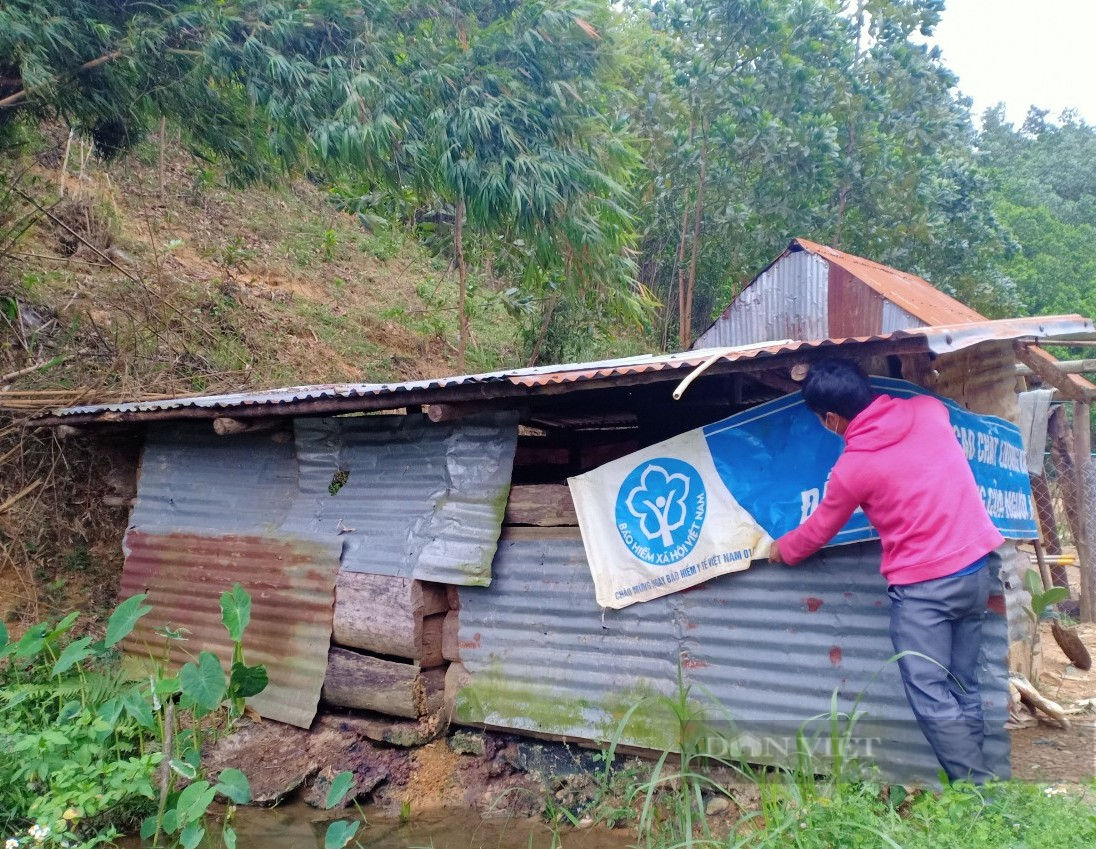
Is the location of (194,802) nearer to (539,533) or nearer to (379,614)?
(379,614)

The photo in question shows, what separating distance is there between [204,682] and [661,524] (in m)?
2.71

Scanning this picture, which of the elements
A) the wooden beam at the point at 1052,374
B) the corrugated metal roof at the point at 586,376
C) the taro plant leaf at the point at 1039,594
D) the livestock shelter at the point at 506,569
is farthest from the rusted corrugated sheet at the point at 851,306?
the corrugated metal roof at the point at 586,376

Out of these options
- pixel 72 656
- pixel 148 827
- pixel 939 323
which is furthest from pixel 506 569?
pixel 939 323

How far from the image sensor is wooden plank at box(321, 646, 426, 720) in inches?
189

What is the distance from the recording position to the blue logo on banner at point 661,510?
4.13 meters

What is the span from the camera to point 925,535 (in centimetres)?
333

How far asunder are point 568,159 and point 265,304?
6616 millimetres

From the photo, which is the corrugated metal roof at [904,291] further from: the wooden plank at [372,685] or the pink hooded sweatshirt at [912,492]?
the wooden plank at [372,685]

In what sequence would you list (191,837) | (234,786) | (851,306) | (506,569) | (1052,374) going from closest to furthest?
(191,837) → (234,786) → (506,569) → (1052,374) → (851,306)

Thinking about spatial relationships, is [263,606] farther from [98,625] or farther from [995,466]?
[995,466]

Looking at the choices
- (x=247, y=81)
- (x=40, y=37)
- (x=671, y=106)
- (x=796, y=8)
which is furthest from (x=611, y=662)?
(x=796, y=8)

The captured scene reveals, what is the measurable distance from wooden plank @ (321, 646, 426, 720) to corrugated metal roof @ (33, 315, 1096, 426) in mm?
1623

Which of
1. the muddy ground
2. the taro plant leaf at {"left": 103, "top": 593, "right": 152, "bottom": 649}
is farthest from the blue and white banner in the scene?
the taro plant leaf at {"left": 103, "top": 593, "right": 152, "bottom": 649}

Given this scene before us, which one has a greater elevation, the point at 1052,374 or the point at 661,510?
the point at 1052,374
